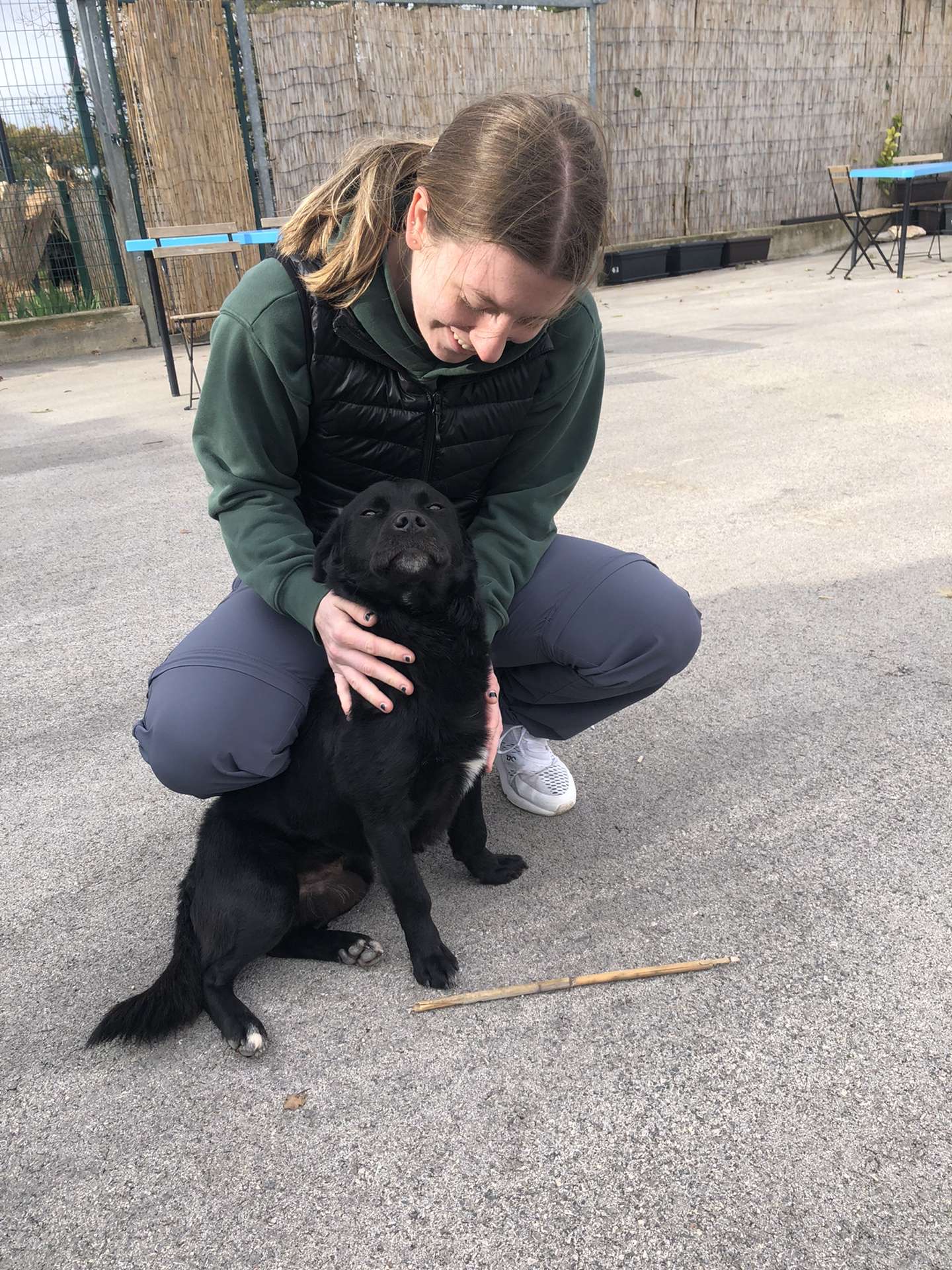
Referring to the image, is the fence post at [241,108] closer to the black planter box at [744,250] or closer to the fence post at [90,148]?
the fence post at [90,148]

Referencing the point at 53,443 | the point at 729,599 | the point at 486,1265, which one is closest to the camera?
the point at 486,1265

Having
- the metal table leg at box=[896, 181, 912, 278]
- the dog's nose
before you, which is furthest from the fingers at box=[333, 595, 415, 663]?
the metal table leg at box=[896, 181, 912, 278]

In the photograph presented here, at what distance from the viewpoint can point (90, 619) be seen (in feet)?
11.3

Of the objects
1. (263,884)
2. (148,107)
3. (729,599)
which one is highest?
(148,107)

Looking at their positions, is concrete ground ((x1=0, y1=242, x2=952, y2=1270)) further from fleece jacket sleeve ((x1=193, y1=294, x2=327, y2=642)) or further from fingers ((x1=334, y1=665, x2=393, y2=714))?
fleece jacket sleeve ((x1=193, y1=294, x2=327, y2=642))

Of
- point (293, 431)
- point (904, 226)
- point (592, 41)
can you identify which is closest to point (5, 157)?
point (592, 41)

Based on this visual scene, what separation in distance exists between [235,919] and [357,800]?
295 mm

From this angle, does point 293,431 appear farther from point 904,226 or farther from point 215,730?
point 904,226

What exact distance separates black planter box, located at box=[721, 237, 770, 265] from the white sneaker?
34.3ft

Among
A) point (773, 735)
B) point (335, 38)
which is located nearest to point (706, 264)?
point (335, 38)

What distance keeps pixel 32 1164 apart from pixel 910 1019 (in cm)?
143

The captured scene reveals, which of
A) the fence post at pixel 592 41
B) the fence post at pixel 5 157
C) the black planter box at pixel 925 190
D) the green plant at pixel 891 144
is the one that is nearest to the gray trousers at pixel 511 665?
the fence post at pixel 5 157

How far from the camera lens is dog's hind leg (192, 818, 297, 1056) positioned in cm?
168

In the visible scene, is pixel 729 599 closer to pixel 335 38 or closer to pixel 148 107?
pixel 148 107
